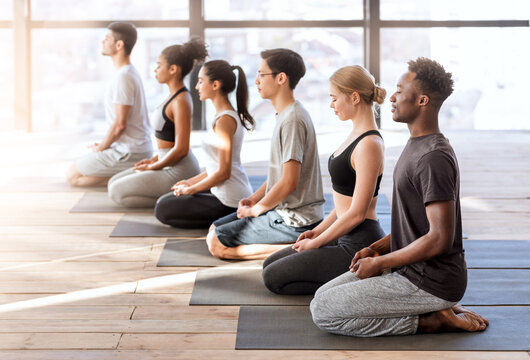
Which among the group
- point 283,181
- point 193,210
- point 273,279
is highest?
point 283,181

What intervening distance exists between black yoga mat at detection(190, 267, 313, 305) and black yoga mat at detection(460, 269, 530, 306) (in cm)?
66

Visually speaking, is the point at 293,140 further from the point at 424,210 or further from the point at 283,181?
the point at 424,210

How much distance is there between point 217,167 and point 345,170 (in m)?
1.24

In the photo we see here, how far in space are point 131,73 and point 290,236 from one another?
2141mm

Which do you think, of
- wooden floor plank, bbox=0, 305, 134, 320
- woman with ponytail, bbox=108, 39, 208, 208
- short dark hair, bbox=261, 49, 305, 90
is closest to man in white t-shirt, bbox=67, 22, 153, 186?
woman with ponytail, bbox=108, 39, 208, 208

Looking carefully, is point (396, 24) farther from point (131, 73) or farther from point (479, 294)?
point (479, 294)

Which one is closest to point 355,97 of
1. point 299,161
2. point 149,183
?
point 299,161

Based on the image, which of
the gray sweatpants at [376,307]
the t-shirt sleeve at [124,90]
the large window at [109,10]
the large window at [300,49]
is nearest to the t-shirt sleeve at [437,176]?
the gray sweatpants at [376,307]

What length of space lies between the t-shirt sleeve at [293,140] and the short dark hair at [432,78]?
3.06 feet

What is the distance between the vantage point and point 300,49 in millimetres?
8711

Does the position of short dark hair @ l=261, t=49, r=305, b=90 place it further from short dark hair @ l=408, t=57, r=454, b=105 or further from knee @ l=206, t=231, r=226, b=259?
short dark hair @ l=408, t=57, r=454, b=105

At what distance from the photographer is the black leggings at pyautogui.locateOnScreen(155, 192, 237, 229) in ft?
13.7

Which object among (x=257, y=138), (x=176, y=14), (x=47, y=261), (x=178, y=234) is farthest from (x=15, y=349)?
(x=176, y=14)

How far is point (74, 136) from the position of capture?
27.5 feet
